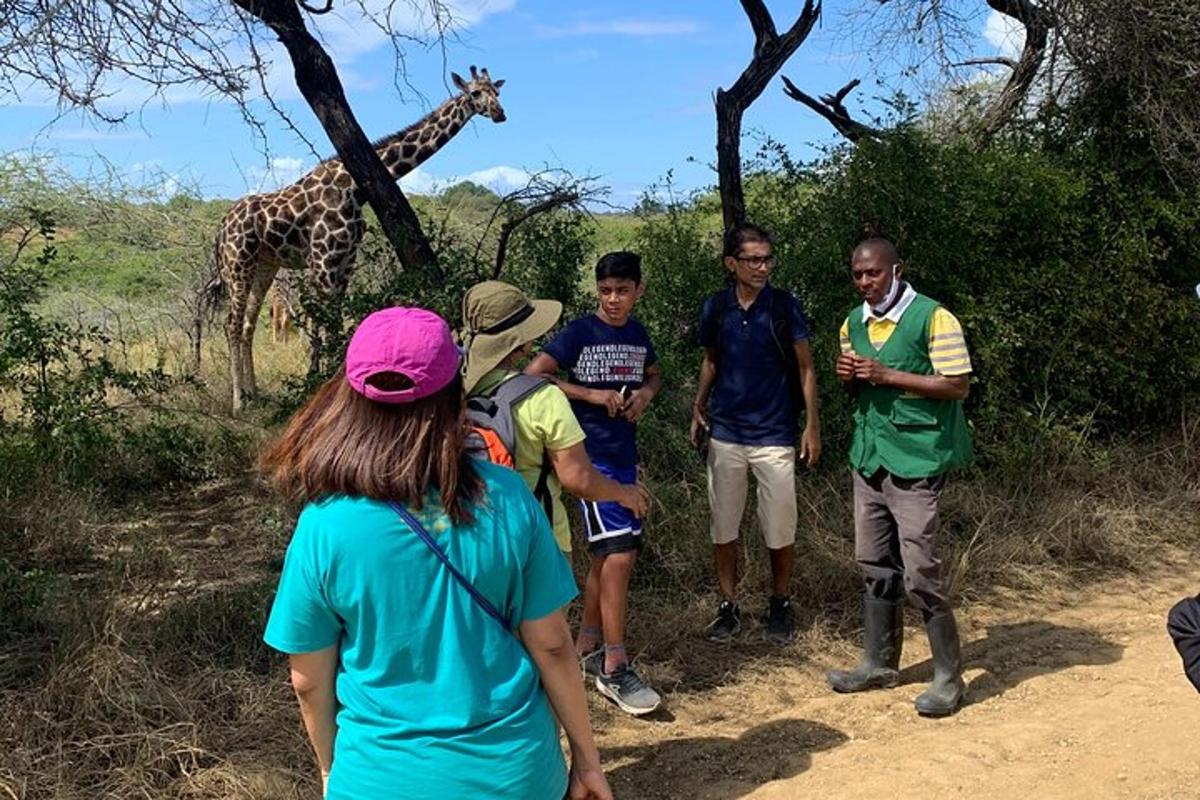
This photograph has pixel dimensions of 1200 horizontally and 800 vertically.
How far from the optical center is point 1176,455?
7234 millimetres

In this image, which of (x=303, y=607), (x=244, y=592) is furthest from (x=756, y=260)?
(x=303, y=607)

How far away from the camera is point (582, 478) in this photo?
10.6 ft

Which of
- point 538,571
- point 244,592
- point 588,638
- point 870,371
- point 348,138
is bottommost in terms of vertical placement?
point 588,638

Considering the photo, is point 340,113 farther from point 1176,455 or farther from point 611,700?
point 1176,455

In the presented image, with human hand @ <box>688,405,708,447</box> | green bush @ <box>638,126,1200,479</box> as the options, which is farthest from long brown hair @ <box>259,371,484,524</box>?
green bush @ <box>638,126,1200,479</box>

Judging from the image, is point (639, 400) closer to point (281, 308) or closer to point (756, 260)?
point (756, 260)

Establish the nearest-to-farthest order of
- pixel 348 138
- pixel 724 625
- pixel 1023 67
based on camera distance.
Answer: pixel 724 625, pixel 348 138, pixel 1023 67

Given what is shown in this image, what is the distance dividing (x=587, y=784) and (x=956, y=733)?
7.85ft

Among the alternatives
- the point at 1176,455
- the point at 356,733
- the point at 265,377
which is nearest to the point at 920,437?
the point at 356,733

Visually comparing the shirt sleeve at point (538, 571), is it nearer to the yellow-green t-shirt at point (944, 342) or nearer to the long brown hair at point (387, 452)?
the long brown hair at point (387, 452)

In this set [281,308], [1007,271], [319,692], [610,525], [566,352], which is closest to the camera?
[319,692]

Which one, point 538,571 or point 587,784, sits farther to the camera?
point 587,784

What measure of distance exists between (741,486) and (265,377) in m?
6.59

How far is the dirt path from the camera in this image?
3822 millimetres
